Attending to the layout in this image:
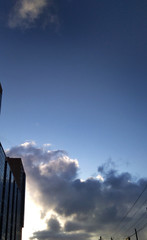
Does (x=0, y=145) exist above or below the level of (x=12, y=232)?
above

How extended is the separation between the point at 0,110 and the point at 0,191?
32372 millimetres

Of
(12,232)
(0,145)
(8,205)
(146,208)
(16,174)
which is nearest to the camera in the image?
(146,208)

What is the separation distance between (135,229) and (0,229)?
53638 millimetres

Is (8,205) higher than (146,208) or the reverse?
higher

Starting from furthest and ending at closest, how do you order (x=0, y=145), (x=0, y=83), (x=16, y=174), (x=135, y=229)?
1. (x=16, y=174)
2. (x=0, y=83)
3. (x=0, y=145)
4. (x=135, y=229)

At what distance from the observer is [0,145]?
92312 mm

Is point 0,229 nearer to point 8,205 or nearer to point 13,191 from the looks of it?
point 8,205

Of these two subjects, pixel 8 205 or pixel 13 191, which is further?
pixel 13 191

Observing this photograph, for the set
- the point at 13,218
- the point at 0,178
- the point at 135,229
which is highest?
the point at 0,178

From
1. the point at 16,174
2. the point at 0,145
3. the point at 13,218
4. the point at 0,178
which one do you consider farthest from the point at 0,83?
the point at 16,174

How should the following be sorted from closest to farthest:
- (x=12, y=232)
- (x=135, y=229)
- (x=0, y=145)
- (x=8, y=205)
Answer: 1. (x=135, y=229)
2. (x=0, y=145)
3. (x=8, y=205)
4. (x=12, y=232)

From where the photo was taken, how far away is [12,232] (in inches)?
4715

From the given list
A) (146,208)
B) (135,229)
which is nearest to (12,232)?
(135,229)

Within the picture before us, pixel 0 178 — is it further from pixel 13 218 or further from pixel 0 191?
pixel 13 218
